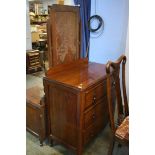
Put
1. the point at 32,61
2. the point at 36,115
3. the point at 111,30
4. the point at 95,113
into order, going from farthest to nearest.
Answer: the point at 32,61
the point at 111,30
the point at 36,115
the point at 95,113

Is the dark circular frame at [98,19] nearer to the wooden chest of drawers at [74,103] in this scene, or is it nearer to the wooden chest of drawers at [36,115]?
the wooden chest of drawers at [74,103]

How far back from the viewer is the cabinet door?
1.61 m

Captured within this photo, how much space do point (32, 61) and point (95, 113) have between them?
295 centimetres

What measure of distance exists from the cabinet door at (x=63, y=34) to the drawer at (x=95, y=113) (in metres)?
0.54

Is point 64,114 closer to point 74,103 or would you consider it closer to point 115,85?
point 74,103

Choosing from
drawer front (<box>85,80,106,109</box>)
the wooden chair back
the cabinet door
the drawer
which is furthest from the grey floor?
the cabinet door

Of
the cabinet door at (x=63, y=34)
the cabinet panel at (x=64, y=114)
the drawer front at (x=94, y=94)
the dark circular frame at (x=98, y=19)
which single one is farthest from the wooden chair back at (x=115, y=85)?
the dark circular frame at (x=98, y=19)

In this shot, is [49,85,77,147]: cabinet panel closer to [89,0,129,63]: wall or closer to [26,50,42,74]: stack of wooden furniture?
[89,0,129,63]: wall

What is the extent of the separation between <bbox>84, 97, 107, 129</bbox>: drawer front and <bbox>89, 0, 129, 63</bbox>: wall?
938 mm

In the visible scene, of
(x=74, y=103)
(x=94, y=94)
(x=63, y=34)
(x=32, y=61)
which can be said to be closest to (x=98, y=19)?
(x=63, y=34)

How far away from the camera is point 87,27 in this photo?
2717 mm

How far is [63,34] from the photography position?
1.74 m
